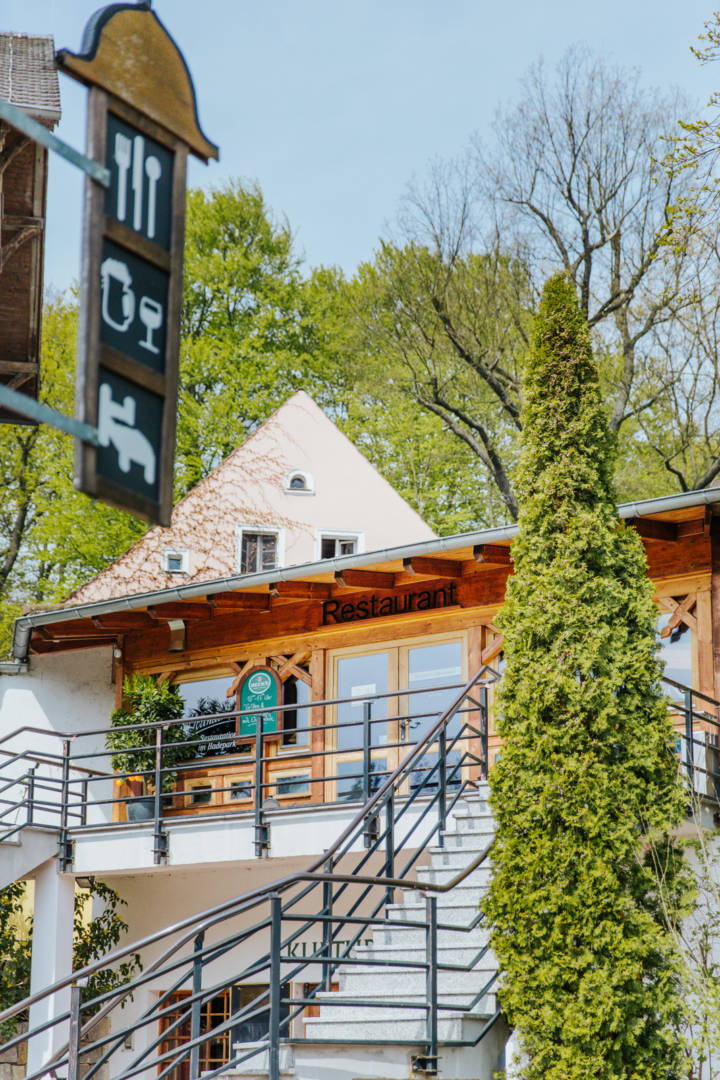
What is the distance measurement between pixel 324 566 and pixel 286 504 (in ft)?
29.6

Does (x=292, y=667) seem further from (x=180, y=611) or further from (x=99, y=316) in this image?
(x=99, y=316)

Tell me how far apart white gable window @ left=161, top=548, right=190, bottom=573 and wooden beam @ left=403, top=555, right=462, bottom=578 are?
8.00 m

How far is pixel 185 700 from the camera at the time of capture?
16672 millimetres

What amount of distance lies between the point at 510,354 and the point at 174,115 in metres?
20.0

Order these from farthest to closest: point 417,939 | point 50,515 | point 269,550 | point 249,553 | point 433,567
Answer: point 50,515, point 269,550, point 249,553, point 433,567, point 417,939

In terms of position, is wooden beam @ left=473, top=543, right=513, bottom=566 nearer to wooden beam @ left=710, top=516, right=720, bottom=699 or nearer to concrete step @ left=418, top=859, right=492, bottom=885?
wooden beam @ left=710, top=516, right=720, bottom=699

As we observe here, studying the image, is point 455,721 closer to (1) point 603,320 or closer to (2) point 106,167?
(2) point 106,167

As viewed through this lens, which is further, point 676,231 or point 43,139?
point 676,231

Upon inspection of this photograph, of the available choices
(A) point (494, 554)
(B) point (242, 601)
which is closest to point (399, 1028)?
(A) point (494, 554)

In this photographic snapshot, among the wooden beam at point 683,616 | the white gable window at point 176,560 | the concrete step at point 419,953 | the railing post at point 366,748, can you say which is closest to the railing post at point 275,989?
the concrete step at point 419,953

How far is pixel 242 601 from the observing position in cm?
1541

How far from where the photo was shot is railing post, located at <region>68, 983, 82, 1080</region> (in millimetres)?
7938

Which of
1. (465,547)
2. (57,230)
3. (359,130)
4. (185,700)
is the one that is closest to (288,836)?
(465,547)

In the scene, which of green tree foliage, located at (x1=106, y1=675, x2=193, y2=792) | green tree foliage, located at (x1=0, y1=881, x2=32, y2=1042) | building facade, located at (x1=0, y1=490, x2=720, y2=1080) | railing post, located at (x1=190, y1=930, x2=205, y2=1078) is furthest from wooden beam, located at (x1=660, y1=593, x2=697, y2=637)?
green tree foliage, located at (x1=0, y1=881, x2=32, y2=1042)
